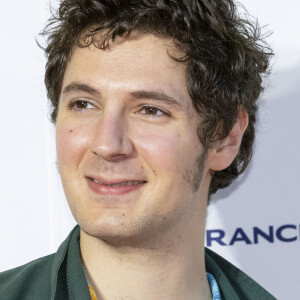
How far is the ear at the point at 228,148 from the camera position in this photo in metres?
2.09

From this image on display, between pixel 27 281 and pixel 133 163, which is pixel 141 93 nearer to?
pixel 133 163

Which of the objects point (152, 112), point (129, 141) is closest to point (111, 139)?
point (129, 141)

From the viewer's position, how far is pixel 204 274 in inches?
81.3

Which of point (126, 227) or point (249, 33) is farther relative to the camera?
point (249, 33)

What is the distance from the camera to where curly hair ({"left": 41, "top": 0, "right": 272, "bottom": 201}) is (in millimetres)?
1940

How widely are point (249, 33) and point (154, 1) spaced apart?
44cm

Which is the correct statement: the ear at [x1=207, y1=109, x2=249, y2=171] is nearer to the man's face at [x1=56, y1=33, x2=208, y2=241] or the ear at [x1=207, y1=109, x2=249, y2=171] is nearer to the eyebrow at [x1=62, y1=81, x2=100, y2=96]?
the man's face at [x1=56, y1=33, x2=208, y2=241]

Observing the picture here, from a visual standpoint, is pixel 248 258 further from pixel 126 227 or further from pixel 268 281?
pixel 126 227

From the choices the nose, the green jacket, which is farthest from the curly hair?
the green jacket

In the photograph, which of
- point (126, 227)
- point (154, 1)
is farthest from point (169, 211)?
point (154, 1)

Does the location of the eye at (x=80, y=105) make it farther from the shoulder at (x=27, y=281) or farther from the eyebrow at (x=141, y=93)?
the shoulder at (x=27, y=281)

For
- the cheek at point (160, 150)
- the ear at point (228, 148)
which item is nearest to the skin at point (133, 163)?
the cheek at point (160, 150)

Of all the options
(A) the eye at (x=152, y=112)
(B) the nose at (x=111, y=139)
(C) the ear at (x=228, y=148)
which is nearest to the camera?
(B) the nose at (x=111, y=139)

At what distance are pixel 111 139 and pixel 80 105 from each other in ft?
0.63
